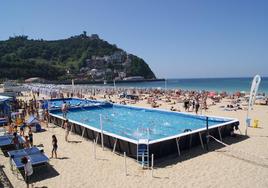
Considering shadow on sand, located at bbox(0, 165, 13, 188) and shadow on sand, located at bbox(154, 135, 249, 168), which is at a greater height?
shadow on sand, located at bbox(154, 135, 249, 168)

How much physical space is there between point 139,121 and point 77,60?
13531 cm

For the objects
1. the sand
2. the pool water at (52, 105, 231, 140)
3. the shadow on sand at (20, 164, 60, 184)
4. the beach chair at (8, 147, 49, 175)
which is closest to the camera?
the sand

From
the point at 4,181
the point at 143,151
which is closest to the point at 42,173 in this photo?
the point at 4,181

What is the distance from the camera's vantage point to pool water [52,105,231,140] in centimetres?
1526

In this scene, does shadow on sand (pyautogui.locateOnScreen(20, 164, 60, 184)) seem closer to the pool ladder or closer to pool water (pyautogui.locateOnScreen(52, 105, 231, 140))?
the pool ladder

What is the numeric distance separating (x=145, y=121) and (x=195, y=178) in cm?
1073

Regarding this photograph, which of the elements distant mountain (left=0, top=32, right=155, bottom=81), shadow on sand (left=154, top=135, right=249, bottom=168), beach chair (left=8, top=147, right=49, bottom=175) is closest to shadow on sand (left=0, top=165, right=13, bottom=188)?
beach chair (left=8, top=147, right=49, bottom=175)

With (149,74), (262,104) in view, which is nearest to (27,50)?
(149,74)

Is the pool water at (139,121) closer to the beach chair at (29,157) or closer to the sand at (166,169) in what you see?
the sand at (166,169)

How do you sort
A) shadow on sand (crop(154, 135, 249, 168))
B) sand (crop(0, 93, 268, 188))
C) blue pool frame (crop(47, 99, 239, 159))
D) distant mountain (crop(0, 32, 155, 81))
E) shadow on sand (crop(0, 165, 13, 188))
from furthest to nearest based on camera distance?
distant mountain (crop(0, 32, 155, 81)) < blue pool frame (crop(47, 99, 239, 159)) < shadow on sand (crop(154, 135, 249, 168)) < sand (crop(0, 93, 268, 188)) < shadow on sand (crop(0, 165, 13, 188))

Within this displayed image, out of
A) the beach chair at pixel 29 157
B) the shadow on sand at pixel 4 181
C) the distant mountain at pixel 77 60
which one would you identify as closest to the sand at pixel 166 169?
the shadow on sand at pixel 4 181

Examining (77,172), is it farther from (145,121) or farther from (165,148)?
(145,121)

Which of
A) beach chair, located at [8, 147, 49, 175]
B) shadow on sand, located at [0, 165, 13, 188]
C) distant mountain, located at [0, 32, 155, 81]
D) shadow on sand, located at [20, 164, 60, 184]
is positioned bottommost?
shadow on sand, located at [20, 164, 60, 184]

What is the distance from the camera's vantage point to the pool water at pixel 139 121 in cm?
1526
